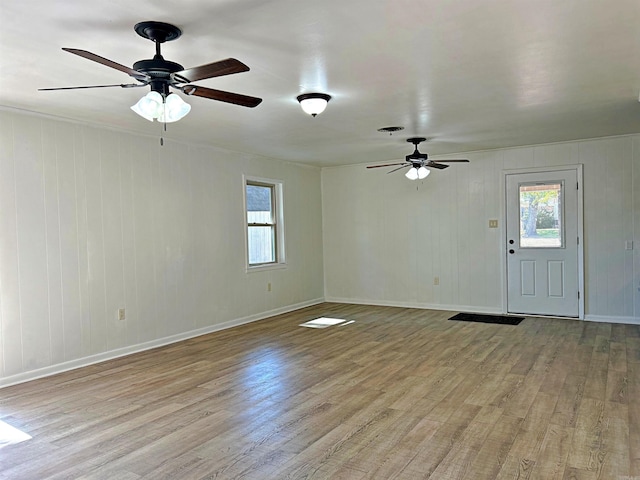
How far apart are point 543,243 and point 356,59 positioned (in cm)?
475

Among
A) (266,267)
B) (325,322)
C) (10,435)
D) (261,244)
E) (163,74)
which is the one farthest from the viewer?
(261,244)

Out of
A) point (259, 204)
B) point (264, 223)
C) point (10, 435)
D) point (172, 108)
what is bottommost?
point (10, 435)

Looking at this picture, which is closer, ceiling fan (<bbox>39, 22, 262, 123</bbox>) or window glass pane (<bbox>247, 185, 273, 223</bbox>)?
ceiling fan (<bbox>39, 22, 262, 123</bbox>)

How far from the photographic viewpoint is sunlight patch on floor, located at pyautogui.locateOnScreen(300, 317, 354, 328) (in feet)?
21.5

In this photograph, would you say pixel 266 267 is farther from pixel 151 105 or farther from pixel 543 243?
pixel 151 105

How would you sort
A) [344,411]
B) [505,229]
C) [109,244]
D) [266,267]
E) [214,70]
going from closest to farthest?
[214,70]
[344,411]
[109,244]
[505,229]
[266,267]

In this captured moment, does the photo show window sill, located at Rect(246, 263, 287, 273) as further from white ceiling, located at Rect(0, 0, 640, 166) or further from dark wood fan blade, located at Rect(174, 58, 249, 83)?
dark wood fan blade, located at Rect(174, 58, 249, 83)

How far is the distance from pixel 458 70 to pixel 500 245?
420 cm

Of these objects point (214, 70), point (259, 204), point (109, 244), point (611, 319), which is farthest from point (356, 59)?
point (611, 319)

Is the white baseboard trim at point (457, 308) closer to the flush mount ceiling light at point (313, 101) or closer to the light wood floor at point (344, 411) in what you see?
the light wood floor at point (344, 411)

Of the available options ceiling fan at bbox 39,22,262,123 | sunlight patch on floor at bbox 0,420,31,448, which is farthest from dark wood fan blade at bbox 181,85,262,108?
sunlight patch on floor at bbox 0,420,31,448

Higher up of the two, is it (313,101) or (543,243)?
(313,101)

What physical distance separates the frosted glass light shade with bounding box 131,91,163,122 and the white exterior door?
557 cm

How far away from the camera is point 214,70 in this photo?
2488 mm
